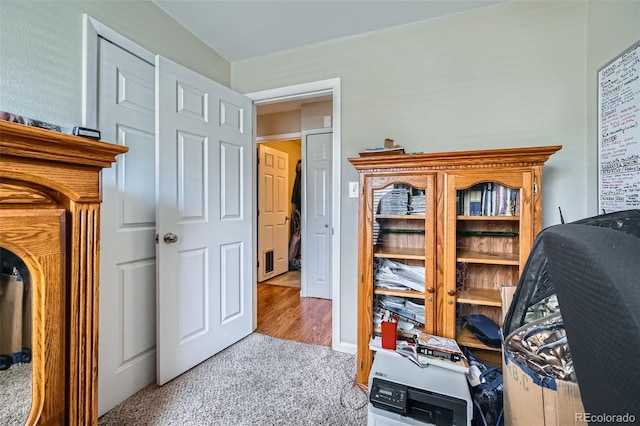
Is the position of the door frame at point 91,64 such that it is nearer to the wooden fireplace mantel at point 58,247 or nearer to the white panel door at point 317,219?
the wooden fireplace mantel at point 58,247

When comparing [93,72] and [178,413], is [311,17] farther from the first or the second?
[178,413]

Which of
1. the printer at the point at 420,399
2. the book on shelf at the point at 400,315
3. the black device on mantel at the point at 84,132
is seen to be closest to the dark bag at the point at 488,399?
the printer at the point at 420,399

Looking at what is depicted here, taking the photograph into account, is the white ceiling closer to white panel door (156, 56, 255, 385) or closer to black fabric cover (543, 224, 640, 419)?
white panel door (156, 56, 255, 385)

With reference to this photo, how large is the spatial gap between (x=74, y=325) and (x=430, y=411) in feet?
4.45

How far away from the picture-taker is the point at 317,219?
11.0 feet

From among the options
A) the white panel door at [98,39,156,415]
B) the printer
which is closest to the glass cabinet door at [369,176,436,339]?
the printer

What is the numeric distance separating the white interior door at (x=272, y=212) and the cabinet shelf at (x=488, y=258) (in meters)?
2.86

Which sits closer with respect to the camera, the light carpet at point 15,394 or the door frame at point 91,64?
the light carpet at point 15,394

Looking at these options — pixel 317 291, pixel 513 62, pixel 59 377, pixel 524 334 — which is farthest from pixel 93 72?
pixel 317 291

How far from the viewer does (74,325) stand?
0.83 meters

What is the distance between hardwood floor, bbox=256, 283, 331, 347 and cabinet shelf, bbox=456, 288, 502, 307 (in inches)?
44.3

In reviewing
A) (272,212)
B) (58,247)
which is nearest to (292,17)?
(58,247)

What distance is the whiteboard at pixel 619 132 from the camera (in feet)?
3.87

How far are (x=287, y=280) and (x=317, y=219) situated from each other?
4.11 feet
